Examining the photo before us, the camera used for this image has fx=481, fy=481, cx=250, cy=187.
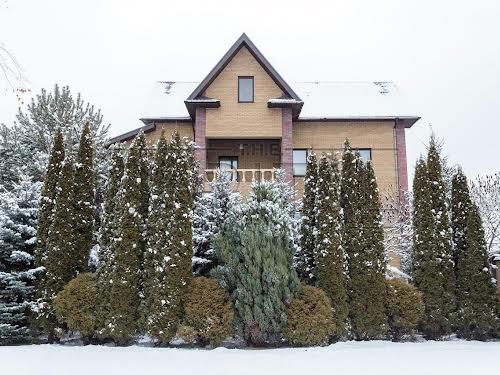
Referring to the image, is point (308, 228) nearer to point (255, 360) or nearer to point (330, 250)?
point (330, 250)

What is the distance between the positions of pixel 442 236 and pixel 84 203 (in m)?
8.91

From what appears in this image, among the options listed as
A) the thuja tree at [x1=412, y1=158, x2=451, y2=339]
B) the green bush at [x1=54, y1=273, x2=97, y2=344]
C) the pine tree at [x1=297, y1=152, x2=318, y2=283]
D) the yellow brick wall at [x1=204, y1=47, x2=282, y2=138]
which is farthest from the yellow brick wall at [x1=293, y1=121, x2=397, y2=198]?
the green bush at [x1=54, y1=273, x2=97, y2=344]

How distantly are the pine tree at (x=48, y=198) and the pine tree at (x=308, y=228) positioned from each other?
627 centimetres

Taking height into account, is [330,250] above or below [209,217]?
below

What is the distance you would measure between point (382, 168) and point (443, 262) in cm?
832

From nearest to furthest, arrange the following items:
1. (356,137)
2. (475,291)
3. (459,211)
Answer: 1. (475,291)
2. (459,211)
3. (356,137)

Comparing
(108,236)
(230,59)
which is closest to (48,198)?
(108,236)

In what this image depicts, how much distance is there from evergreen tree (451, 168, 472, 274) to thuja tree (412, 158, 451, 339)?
703 mm

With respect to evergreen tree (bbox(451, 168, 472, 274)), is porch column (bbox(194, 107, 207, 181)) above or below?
above

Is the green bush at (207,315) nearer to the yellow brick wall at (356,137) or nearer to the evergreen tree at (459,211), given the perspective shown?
the evergreen tree at (459,211)

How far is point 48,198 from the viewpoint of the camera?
1183cm

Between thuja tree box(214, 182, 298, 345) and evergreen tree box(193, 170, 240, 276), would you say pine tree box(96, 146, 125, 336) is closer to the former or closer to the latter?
evergreen tree box(193, 170, 240, 276)

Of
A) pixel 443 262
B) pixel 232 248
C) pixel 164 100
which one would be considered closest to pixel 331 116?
pixel 164 100

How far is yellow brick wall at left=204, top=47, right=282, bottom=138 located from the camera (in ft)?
61.8
